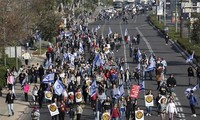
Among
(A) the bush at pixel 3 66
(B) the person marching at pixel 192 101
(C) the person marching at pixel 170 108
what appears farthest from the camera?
(A) the bush at pixel 3 66

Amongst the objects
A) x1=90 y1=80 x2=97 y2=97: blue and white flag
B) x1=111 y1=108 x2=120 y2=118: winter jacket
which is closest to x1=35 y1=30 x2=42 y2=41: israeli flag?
x1=90 y1=80 x2=97 y2=97: blue and white flag

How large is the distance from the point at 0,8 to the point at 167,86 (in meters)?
14.6

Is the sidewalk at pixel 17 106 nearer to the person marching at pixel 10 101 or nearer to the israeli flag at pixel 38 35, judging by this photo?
the person marching at pixel 10 101

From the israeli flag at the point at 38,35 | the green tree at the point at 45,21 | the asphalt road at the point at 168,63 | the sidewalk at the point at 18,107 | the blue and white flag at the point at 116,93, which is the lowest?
the sidewalk at the point at 18,107

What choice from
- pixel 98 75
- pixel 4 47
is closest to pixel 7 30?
pixel 4 47

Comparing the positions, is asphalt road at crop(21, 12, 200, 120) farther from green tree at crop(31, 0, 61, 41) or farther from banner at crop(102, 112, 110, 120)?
green tree at crop(31, 0, 61, 41)

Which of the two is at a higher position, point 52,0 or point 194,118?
point 52,0

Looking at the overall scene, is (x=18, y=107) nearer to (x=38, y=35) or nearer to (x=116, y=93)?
(x=116, y=93)

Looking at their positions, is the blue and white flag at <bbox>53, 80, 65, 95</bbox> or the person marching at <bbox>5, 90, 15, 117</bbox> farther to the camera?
the blue and white flag at <bbox>53, 80, 65, 95</bbox>

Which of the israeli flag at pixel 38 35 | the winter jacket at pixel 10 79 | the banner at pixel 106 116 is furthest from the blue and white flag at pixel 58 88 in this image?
the israeli flag at pixel 38 35

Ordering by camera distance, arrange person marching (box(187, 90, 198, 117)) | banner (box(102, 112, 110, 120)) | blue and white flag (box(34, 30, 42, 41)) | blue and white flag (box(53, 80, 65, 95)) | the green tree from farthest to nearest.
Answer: blue and white flag (box(34, 30, 42, 41)) < the green tree < blue and white flag (box(53, 80, 65, 95)) < person marching (box(187, 90, 198, 117)) < banner (box(102, 112, 110, 120))

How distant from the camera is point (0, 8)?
44.6 m

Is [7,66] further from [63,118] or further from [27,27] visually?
[63,118]

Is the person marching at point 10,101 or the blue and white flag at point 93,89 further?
the blue and white flag at point 93,89
